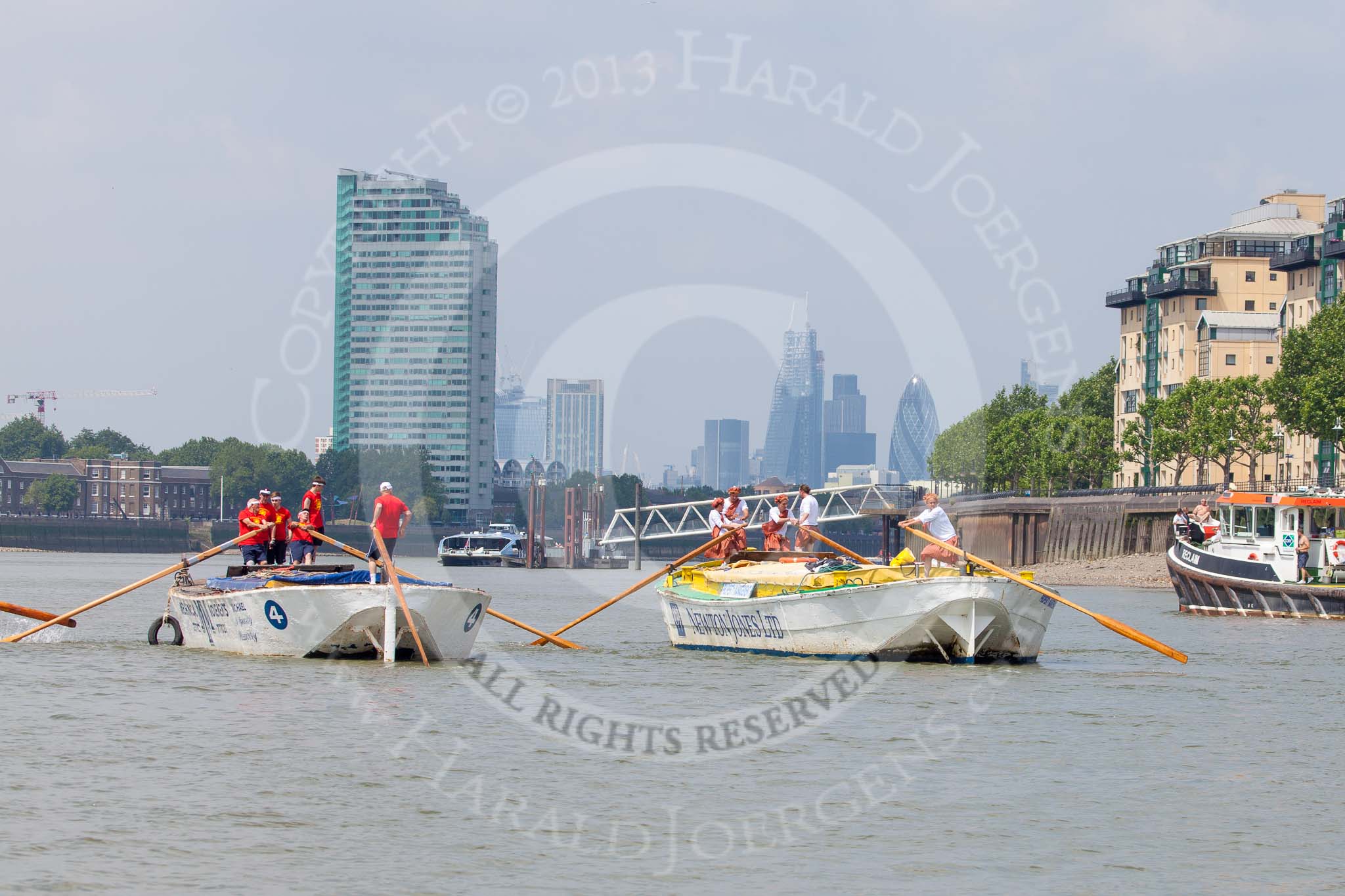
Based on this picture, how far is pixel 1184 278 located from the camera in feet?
462

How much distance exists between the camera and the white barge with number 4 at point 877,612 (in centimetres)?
3153

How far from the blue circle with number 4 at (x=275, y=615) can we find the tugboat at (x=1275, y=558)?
1427 inches

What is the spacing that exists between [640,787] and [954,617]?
1188 cm

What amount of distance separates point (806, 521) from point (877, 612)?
5.32 m

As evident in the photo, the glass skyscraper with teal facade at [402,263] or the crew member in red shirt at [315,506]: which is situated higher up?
the glass skyscraper with teal facade at [402,263]

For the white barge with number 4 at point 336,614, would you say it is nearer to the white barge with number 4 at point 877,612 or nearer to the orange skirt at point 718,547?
the white barge with number 4 at point 877,612

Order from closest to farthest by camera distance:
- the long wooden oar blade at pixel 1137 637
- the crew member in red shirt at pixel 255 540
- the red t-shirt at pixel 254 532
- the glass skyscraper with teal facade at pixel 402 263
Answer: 1. the long wooden oar blade at pixel 1137 637
2. the red t-shirt at pixel 254 532
3. the crew member in red shirt at pixel 255 540
4. the glass skyscraper with teal facade at pixel 402 263

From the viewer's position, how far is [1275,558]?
58031mm

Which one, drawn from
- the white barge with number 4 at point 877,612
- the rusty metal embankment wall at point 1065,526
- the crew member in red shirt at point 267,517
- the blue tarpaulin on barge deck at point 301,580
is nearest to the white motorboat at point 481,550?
the rusty metal embankment wall at point 1065,526

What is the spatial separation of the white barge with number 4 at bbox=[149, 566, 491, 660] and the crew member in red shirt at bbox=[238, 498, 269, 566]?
1.21m

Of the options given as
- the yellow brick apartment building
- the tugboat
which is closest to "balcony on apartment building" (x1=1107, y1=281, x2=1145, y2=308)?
the yellow brick apartment building

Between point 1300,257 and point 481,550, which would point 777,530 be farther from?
point 481,550

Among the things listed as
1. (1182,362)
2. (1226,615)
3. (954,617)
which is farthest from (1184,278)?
(954,617)

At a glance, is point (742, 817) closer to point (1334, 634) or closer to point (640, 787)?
point (640, 787)
